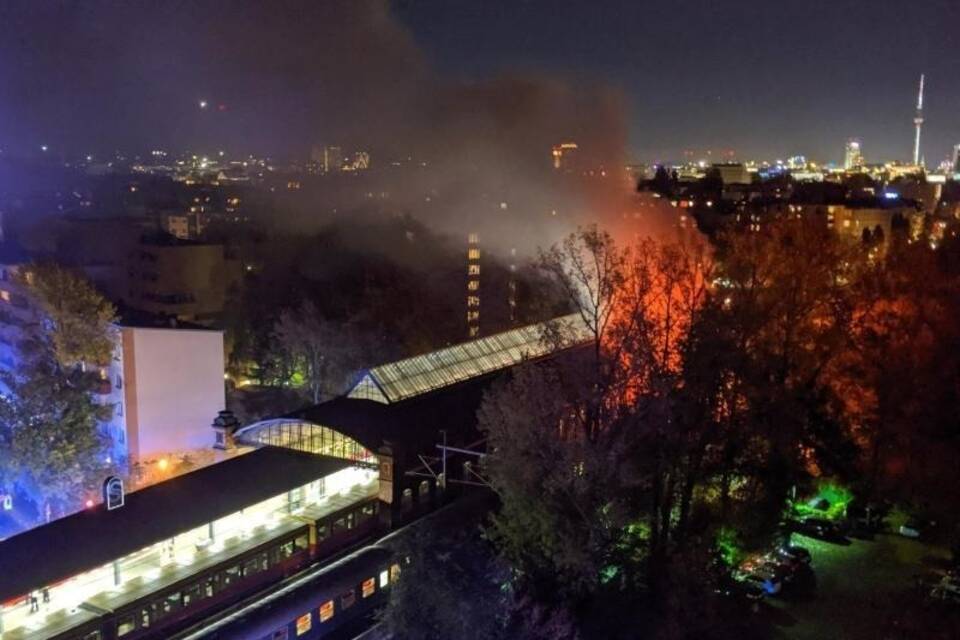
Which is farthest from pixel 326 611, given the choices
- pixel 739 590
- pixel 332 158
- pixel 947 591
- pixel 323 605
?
pixel 332 158

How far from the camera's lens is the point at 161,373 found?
1727 cm

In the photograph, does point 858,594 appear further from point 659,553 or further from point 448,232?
point 448,232

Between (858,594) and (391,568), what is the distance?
6702mm

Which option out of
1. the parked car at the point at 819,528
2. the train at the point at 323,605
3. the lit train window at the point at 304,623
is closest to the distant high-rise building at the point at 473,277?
the parked car at the point at 819,528

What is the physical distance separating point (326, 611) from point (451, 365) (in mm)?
5617

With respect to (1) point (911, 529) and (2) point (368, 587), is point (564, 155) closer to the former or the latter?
(1) point (911, 529)

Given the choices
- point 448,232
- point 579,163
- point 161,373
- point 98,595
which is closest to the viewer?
point 98,595

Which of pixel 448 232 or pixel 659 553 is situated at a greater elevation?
pixel 448 232

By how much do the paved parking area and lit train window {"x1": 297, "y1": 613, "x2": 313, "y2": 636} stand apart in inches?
237

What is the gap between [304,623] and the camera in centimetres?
1027

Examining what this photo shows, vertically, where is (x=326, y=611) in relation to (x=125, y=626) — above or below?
below

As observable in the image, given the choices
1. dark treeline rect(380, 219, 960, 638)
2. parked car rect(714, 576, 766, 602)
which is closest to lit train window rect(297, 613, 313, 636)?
dark treeline rect(380, 219, 960, 638)

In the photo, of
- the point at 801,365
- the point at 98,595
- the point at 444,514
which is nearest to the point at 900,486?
the point at 801,365

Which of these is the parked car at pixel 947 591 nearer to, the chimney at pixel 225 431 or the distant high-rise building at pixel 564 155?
the chimney at pixel 225 431
